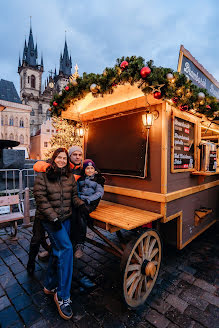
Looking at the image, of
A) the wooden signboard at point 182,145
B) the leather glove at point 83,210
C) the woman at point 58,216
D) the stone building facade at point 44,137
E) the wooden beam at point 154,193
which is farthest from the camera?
Result: the stone building facade at point 44,137

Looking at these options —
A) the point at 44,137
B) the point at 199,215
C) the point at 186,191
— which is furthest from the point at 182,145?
the point at 44,137

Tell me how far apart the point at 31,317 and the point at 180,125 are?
401 cm

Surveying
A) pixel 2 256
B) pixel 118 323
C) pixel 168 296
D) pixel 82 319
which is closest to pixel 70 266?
pixel 82 319

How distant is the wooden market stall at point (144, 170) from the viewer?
290 cm

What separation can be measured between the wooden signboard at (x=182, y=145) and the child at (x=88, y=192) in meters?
1.48

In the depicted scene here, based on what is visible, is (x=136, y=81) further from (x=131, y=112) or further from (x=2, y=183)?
(x=2, y=183)

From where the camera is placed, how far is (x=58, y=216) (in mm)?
2580

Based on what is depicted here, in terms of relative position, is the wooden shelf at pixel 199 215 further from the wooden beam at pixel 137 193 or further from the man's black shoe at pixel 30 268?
the man's black shoe at pixel 30 268

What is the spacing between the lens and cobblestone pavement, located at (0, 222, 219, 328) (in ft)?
7.87

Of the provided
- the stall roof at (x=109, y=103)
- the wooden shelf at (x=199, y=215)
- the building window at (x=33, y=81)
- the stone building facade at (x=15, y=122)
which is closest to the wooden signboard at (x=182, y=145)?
the stall roof at (x=109, y=103)

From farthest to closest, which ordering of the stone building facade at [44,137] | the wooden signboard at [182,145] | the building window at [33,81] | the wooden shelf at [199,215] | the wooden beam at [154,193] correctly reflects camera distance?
the building window at [33,81], the stone building facade at [44,137], the wooden shelf at [199,215], the wooden signboard at [182,145], the wooden beam at [154,193]

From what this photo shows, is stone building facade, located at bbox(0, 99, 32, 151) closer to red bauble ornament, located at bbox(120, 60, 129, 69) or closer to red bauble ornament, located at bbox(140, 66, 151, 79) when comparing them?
red bauble ornament, located at bbox(120, 60, 129, 69)

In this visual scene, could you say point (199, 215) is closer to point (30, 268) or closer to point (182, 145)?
point (182, 145)

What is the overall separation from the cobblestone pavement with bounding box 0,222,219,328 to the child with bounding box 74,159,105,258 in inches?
26.7
